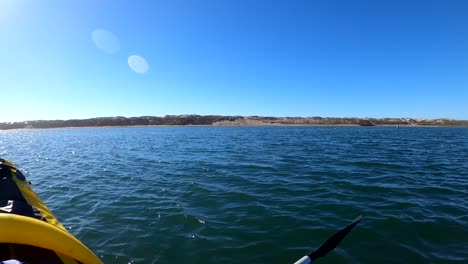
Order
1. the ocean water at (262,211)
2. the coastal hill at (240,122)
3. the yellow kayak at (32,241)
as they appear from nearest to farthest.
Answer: the yellow kayak at (32,241), the ocean water at (262,211), the coastal hill at (240,122)

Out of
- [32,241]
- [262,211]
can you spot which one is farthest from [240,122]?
[32,241]

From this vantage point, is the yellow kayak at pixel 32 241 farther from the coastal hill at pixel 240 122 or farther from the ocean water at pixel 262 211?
the coastal hill at pixel 240 122

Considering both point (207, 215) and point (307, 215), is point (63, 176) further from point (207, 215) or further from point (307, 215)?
point (307, 215)

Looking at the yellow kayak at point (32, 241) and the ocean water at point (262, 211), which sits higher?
the yellow kayak at point (32, 241)

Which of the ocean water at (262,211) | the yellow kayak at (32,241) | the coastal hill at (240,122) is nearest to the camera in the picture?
the yellow kayak at (32,241)

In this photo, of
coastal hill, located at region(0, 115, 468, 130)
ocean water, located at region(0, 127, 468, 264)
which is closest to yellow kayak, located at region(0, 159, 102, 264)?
ocean water, located at region(0, 127, 468, 264)

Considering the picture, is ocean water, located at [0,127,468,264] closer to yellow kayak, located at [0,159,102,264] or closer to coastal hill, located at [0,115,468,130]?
yellow kayak, located at [0,159,102,264]

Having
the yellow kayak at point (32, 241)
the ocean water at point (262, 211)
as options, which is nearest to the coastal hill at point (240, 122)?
the ocean water at point (262, 211)

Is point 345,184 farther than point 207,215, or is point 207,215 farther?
point 345,184

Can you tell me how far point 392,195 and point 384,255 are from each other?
5074 millimetres

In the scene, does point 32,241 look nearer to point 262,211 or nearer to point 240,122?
point 262,211

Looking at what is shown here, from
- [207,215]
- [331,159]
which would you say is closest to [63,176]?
[207,215]

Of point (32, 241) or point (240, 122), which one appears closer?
point (32, 241)

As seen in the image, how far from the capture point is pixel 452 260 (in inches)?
224
